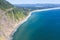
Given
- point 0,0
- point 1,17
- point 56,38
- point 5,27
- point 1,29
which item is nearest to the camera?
point 56,38

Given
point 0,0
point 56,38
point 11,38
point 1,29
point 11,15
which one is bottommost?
point 56,38

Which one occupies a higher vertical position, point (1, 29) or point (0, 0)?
point (0, 0)

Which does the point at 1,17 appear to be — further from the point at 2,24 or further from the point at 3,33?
the point at 3,33

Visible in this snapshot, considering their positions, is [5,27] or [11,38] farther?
[5,27]

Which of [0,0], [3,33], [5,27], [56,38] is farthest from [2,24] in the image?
[0,0]

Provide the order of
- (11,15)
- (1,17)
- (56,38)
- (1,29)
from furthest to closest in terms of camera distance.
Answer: (11,15)
(1,17)
(1,29)
(56,38)

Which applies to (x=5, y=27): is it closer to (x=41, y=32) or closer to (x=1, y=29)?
(x=1, y=29)

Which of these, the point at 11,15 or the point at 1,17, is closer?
the point at 1,17

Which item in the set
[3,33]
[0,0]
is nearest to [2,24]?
[3,33]

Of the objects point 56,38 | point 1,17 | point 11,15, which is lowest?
point 56,38
